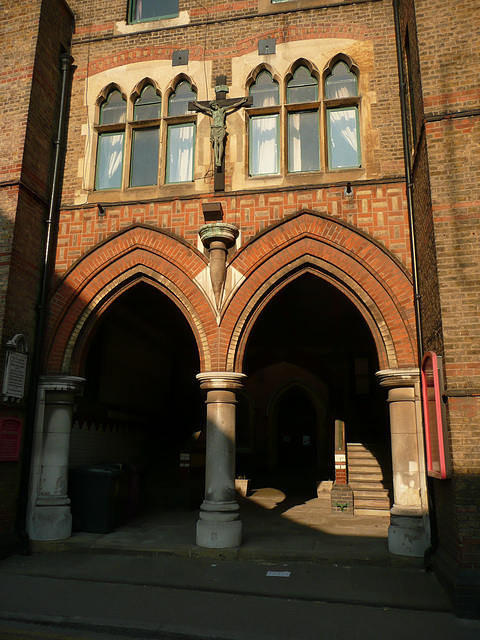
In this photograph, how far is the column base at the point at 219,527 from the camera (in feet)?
26.2

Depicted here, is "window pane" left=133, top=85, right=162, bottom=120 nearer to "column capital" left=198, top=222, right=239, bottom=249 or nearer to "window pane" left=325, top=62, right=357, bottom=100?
"column capital" left=198, top=222, right=239, bottom=249

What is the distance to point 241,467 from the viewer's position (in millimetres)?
15930

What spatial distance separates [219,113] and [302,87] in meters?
1.57

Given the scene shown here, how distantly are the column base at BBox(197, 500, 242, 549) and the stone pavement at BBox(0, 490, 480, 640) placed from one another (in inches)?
5.8

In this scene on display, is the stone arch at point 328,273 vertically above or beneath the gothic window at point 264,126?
beneath

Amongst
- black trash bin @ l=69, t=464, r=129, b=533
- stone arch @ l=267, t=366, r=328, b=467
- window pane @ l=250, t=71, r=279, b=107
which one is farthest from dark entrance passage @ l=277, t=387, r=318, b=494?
window pane @ l=250, t=71, r=279, b=107

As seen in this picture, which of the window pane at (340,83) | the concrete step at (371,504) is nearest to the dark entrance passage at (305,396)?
the concrete step at (371,504)

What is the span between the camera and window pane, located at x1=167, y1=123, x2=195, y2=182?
9.73m

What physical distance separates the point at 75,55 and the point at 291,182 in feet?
16.8

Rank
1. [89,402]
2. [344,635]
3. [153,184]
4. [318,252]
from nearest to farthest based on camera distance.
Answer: [344,635] → [318,252] → [153,184] → [89,402]

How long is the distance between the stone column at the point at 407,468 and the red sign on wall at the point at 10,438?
5.70 metres

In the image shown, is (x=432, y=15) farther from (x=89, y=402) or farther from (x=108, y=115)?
(x=89, y=402)

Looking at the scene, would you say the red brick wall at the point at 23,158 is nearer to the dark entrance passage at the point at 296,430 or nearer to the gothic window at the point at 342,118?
the gothic window at the point at 342,118

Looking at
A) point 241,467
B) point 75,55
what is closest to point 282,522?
point 241,467
